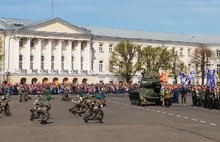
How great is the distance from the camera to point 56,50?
9231 cm

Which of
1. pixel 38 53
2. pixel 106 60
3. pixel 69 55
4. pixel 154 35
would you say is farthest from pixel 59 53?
pixel 154 35

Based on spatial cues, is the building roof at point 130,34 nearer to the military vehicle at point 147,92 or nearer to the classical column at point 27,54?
the classical column at point 27,54

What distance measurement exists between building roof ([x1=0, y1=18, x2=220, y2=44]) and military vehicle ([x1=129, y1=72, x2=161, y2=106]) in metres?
49.2

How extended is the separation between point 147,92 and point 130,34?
219 feet

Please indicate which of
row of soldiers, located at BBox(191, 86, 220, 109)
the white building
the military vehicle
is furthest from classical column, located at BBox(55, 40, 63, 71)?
row of soldiers, located at BBox(191, 86, 220, 109)

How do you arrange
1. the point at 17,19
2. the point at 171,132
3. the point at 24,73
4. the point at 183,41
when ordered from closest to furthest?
the point at 171,132 < the point at 24,73 < the point at 17,19 < the point at 183,41

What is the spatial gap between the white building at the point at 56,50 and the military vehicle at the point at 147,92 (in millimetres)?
46317

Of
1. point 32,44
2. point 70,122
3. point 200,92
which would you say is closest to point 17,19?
point 32,44

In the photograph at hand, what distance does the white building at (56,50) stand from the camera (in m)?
86.9


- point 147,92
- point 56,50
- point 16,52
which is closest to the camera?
point 147,92

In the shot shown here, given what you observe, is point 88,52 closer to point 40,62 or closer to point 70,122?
point 40,62

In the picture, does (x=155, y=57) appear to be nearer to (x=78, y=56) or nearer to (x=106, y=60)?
(x=106, y=60)

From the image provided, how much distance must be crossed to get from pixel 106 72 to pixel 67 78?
1123 cm

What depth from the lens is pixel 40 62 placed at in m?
89.8
